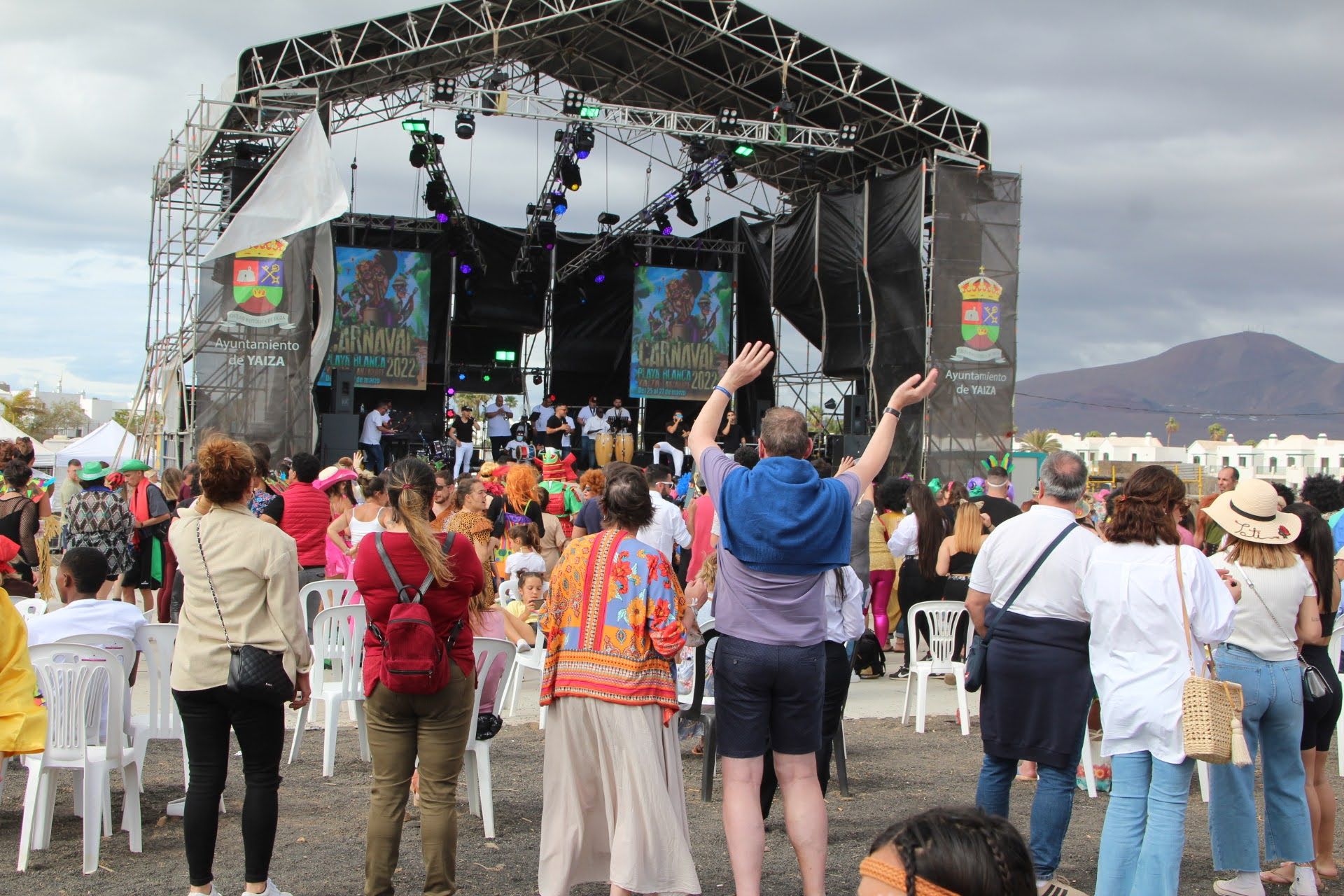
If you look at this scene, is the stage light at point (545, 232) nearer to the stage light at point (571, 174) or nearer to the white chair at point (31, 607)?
the stage light at point (571, 174)

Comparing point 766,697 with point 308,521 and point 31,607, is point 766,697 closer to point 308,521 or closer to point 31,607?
point 31,607

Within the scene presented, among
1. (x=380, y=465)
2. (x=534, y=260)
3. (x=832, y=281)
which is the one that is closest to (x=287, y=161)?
(x=380, y=465)

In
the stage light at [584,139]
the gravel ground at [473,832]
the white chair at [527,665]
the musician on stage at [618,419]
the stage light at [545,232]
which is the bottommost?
the gravel ground at [473,832]

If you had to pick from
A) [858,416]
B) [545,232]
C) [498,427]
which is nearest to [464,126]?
[545,232]

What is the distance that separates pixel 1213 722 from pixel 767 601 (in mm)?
1249

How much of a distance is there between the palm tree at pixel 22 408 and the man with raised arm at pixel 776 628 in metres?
50.3

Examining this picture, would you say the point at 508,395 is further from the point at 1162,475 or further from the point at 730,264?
the point at 1162,475

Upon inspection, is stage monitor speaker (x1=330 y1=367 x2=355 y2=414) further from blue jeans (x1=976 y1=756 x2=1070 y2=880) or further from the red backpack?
blue jeans (x1=976 y1=756 x2=1070 y2=880)

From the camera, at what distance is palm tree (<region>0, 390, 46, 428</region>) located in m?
48.3

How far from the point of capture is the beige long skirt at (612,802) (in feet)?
11.2

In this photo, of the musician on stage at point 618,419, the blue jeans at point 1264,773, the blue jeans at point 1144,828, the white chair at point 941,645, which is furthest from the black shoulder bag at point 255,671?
the musician on stage at point 618,419

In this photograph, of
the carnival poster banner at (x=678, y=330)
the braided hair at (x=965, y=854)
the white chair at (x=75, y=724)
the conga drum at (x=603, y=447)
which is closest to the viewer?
the braided hair at (x=965, y=854)

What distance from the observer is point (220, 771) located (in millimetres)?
3410

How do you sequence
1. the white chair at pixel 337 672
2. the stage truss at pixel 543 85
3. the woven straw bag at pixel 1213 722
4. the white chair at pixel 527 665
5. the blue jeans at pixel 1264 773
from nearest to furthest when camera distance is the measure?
1. the woven straw bag at pixel 1213 722
2. the blue jeans at pixel 1264 773
3. the white chair at pixel 337 672
4. the white chair at pixel 527 665
5. the stage truss at pixel 543 85
